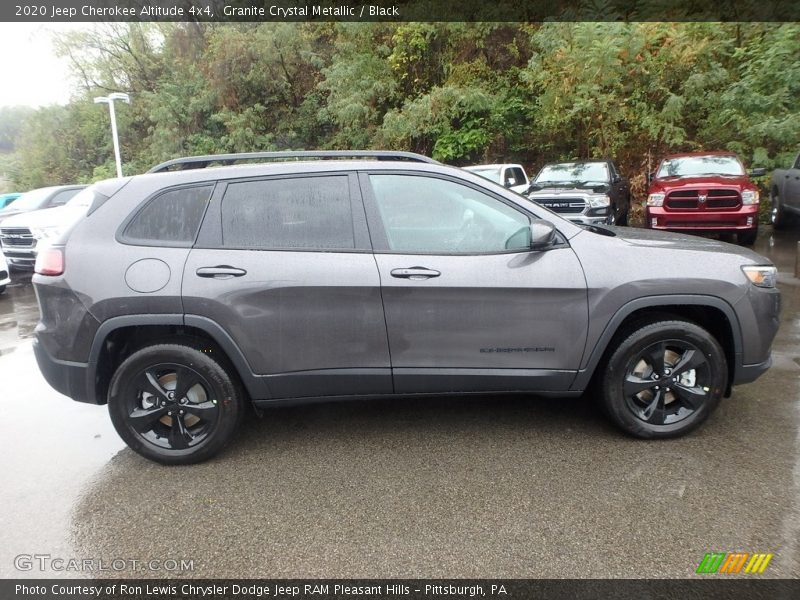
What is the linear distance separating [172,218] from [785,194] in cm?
1234

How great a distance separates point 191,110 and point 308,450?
23.8 meters

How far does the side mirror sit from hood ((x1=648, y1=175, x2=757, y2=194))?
26.2 feet

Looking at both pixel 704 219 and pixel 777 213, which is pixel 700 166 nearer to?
pixel 704 219

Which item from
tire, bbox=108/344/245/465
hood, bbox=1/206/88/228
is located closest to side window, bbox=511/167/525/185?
hood, bbox=1/206/88/228

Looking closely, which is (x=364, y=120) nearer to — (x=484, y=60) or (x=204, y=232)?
(x=484, y=60)

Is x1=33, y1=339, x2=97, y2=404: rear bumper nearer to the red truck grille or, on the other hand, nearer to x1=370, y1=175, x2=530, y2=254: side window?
x1=370, y1=175, x2=530, y2=254: side window

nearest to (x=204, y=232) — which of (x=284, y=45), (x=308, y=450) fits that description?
(x=308, y=450)

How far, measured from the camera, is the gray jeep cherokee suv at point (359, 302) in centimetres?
336

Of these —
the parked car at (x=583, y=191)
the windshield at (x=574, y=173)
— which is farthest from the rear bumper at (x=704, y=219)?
the windshield at (x=574, y=173)

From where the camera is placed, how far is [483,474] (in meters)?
3.31

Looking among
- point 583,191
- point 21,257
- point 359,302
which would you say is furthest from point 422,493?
point 21,257

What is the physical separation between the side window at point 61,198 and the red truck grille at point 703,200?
39.2ft

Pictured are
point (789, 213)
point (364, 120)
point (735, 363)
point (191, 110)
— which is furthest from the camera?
point (191, 110)

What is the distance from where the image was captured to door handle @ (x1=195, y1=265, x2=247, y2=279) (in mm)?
3346
